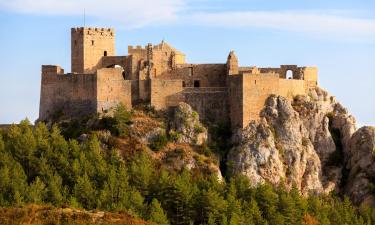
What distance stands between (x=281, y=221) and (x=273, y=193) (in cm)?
455

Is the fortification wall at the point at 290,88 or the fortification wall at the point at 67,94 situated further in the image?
the fortification wall at the point at 290,88

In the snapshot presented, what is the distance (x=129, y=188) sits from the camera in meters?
113

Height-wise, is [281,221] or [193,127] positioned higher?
[193,127]

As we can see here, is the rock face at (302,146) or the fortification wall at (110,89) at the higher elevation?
the fortification wall at (110,89)

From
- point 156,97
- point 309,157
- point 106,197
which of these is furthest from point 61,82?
point 309,157

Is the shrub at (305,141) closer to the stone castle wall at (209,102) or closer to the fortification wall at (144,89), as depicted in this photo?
the stone castle wall at (209,102)

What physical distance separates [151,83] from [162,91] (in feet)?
4.52

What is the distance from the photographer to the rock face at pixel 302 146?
121125 mm

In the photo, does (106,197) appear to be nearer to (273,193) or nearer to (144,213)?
(144,213)

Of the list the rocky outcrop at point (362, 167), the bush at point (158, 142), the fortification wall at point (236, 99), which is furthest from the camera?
the rocky outcrop at point (362, 167)

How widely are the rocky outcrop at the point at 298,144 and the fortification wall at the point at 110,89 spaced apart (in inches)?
452

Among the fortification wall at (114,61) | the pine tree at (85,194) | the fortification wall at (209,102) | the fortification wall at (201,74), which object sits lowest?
the pine tree at (85,194)

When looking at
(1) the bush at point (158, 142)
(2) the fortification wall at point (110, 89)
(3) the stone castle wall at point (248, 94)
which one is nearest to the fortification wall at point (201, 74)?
(3) the stone castle wall at point (248, 94)

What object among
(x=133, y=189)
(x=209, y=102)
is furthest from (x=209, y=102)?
(x=133, y=189)
